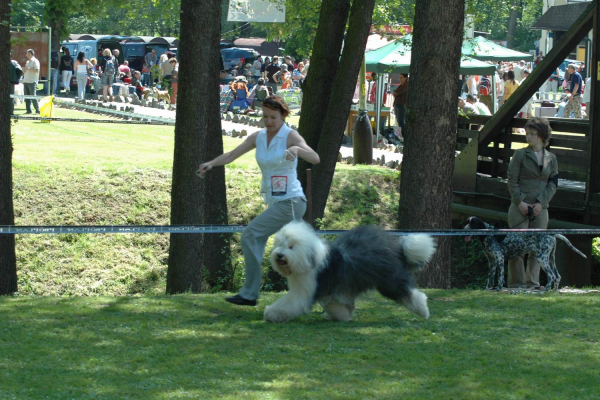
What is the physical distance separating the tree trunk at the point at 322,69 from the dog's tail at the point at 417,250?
20.5 feet

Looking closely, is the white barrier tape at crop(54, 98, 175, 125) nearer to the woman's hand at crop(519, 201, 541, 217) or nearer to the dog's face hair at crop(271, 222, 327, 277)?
the woman's hand at crop(519, 201, 541, 217)

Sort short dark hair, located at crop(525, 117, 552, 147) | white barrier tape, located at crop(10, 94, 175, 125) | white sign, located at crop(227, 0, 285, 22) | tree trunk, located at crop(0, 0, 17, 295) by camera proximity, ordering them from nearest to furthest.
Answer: tree trunk, located at crop(0, 0, 17, 295)
short dark hair, located at crop(525, 117, 552, 147)
white sign, located at crop(227, 0, 285, 22)
white barrier tape, located at crop(10, 94, 175, 125)

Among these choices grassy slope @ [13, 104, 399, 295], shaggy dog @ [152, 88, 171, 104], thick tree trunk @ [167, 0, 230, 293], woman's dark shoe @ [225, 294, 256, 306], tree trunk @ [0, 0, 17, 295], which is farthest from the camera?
shaggy dog @ [152, 88, 171, 104]

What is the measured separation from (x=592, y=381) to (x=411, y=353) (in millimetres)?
1344

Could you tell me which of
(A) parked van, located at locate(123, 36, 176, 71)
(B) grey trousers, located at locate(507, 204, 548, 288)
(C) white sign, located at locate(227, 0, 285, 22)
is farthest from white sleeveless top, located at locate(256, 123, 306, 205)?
(A) parked van, located at locate(123, 36, 176, 71)

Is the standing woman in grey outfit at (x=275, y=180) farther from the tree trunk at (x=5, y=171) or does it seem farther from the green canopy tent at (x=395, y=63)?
the green canopy tent at (x=395, y=63)

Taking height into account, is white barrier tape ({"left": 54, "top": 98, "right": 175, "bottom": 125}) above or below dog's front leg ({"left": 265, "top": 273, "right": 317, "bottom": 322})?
above

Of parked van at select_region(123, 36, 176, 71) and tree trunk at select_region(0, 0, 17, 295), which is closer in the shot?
tree trunk at select_region(0, 0, 17, 295)

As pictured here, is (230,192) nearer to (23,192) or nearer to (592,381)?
(23,192)

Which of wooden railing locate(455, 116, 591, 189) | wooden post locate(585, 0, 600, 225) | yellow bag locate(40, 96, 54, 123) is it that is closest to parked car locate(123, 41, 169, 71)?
yellow bag locate(40, 96, 54, 123)

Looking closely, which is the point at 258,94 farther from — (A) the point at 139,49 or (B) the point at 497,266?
(B) the point at 497,266

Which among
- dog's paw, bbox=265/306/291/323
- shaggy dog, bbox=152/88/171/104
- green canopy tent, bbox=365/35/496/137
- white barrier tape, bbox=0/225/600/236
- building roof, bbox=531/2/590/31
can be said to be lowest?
dog's paw, bbox=265/306/291/323

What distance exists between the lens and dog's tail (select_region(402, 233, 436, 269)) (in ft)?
24.5

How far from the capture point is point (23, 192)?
15.5 m
